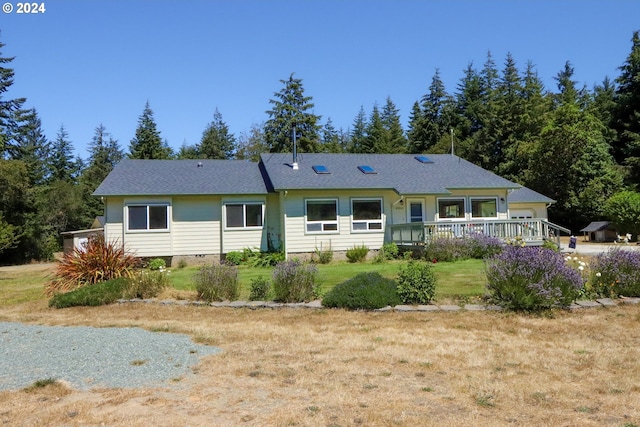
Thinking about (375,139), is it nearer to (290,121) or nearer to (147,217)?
(290,121)

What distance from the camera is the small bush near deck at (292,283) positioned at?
9805mm

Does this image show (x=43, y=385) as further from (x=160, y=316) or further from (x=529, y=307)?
(x=529, y=307)

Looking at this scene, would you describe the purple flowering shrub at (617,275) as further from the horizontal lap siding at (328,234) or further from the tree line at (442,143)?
the tree line at (442,143)

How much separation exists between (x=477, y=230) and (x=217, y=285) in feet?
39.4

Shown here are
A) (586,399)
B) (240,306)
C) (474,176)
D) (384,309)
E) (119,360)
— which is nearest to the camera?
(586,399)

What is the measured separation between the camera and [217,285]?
10383 mm

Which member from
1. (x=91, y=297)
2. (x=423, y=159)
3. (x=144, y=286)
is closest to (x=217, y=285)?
(x=144, y=286)

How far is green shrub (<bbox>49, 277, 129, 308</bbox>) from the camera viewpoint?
10.7m

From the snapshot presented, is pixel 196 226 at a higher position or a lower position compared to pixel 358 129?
lower

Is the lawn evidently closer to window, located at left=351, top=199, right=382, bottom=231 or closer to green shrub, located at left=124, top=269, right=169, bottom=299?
green shrub, located at left=124, top=269, right=169, bottom=299

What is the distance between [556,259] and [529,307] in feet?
3.18

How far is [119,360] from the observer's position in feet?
20.1

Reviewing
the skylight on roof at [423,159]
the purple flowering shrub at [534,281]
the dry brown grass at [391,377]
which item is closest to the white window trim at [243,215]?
the skylight on roof at [423,159]

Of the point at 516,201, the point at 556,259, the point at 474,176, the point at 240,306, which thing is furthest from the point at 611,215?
the point at 240,306
